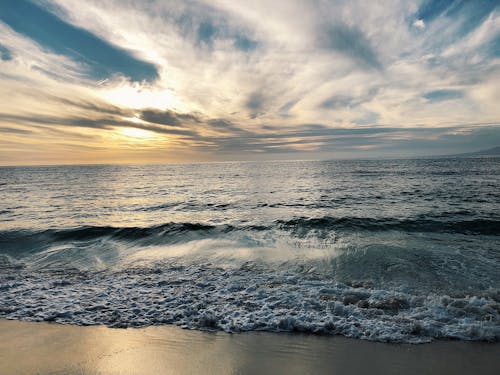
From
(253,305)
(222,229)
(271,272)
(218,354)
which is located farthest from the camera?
(222,229)

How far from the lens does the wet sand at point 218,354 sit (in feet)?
14.4

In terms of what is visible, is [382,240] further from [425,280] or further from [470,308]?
[470,308]

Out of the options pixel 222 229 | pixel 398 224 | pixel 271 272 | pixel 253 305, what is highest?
pixel 253 305

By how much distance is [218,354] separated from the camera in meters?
4.82

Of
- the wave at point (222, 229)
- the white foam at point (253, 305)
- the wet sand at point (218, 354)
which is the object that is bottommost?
the wave at point (222, 229)

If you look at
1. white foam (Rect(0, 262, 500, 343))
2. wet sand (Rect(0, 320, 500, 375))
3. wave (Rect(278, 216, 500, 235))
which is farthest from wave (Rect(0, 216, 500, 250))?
wet sand (Rect(0, 320, 500, 375))

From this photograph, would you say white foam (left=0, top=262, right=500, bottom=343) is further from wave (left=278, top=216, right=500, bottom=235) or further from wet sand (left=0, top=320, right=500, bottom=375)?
wave (left=278, top=216, right=500, bottom=235)

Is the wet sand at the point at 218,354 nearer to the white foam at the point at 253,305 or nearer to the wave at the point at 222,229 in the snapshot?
the white foam at the point at 253,305

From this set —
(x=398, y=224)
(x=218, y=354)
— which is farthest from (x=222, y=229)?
(x=218, y=354)

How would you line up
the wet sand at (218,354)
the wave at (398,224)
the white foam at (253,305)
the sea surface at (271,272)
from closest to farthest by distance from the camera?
the wet sand at (218,354) < the white foam at (253,305) < the sea surface at (271,272) < the wave at (398,224)

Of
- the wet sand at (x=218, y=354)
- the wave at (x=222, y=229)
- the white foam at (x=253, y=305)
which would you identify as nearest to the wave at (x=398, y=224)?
the wave at (x=222, y=229)

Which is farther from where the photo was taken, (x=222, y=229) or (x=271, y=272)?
(x=222, y=229)

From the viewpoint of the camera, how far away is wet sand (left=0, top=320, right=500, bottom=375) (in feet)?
14.4

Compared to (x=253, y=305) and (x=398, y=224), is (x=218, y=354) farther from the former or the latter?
(x=398, y=224)
